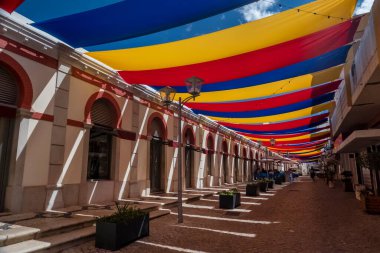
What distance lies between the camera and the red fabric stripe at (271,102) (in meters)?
9.22

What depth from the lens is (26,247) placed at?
3.75 m

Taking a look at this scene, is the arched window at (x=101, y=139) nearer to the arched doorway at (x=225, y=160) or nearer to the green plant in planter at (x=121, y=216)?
the green plant in planter at (x=121, y=216)

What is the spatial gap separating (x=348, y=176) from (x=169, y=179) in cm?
1140

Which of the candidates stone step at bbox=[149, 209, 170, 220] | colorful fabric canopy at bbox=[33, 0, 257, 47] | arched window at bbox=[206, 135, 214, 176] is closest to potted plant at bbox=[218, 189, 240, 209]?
stone step at bbox=[149, 209, 170, 220]

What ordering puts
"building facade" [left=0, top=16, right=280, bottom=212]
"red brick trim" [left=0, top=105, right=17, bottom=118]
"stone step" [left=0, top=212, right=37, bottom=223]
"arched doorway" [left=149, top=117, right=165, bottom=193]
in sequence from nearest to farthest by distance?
"stone step" [left=0, top=212, right=37, bottom=223]
"red brick trim" [left=0, top=105, right=17, bottom=118]
"building facade" [left=0, top=16, right=280, bottom=212]
"arched doorway" [left=149, top=117, right=165, bottom=193]

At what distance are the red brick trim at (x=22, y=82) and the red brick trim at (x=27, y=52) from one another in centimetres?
23

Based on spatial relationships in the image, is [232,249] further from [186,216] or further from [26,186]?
[26,186]

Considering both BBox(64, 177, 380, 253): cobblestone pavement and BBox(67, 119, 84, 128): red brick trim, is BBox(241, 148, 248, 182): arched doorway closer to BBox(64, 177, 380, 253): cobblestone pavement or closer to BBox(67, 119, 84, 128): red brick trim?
BBox(64, 177, 380, 253): cobblestone pavement

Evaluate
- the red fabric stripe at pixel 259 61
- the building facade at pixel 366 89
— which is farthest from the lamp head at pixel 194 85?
the building facade at pixel 366 89

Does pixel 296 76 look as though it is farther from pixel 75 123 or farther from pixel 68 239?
pixel 68 239

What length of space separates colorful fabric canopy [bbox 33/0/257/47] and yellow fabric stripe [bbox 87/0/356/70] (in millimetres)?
912

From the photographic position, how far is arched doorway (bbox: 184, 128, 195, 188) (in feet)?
46.1

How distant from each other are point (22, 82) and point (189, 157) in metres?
9.78

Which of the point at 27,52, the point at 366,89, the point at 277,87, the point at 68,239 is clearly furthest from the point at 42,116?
the point at 366,89
